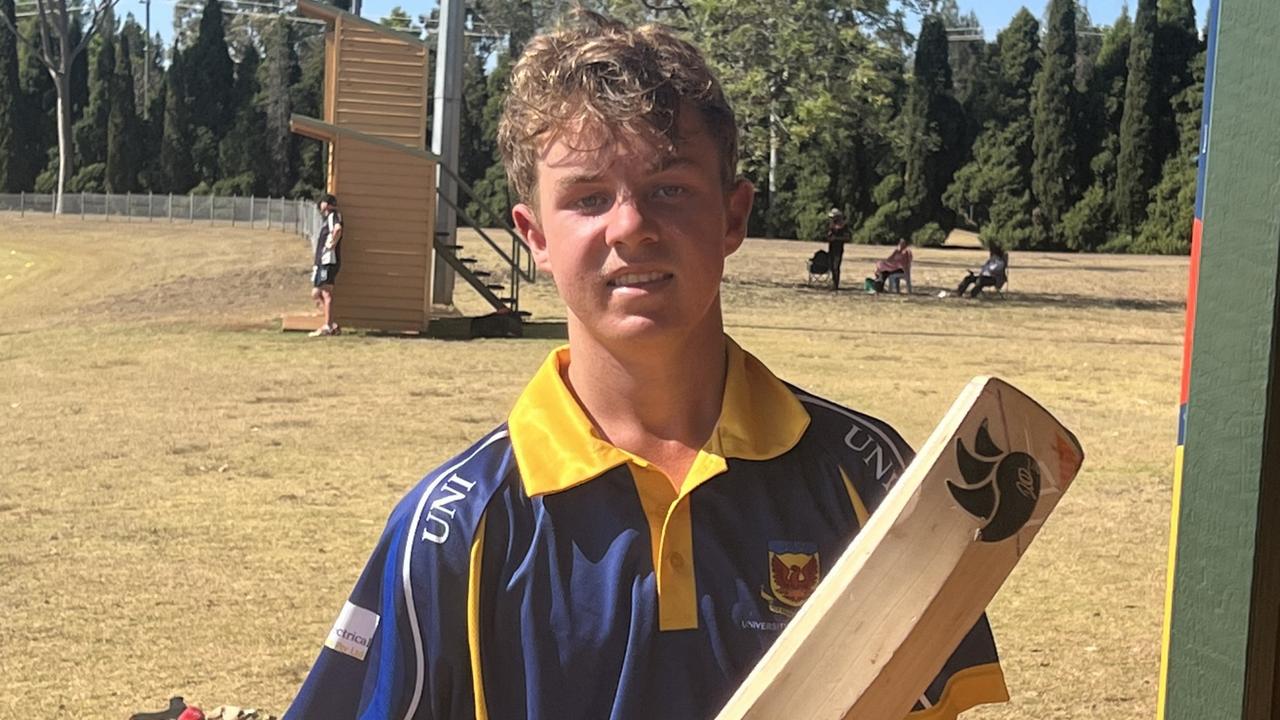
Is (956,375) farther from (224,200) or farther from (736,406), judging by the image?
(224,200)

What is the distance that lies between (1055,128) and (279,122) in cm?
3080

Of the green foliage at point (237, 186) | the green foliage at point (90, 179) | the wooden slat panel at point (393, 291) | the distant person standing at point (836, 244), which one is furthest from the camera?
the green foliage at point (90, 179)

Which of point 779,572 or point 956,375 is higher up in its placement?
point 779,572

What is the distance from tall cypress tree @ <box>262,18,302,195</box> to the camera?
63.7 meters

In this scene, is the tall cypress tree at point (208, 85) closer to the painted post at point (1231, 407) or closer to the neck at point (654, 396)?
the neck at point (654, 396)

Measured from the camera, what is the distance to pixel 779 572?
1.75 metres

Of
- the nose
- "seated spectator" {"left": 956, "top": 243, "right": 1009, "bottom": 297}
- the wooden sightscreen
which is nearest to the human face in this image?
the nose

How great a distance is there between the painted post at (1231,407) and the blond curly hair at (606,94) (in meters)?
0.53

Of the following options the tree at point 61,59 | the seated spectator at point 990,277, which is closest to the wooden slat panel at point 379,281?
the seated spectator at point 990,277

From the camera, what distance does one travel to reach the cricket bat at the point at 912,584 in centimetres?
117

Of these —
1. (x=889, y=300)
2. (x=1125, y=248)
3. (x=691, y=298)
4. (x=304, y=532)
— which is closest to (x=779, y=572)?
(x=691, y=298)

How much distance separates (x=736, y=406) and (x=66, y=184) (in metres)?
64.7

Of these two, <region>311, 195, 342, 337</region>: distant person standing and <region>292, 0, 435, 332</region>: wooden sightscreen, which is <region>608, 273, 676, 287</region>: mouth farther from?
<region>292, 0, 435, 332</region>: wooden sightscreen

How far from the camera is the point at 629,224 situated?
1744mm
